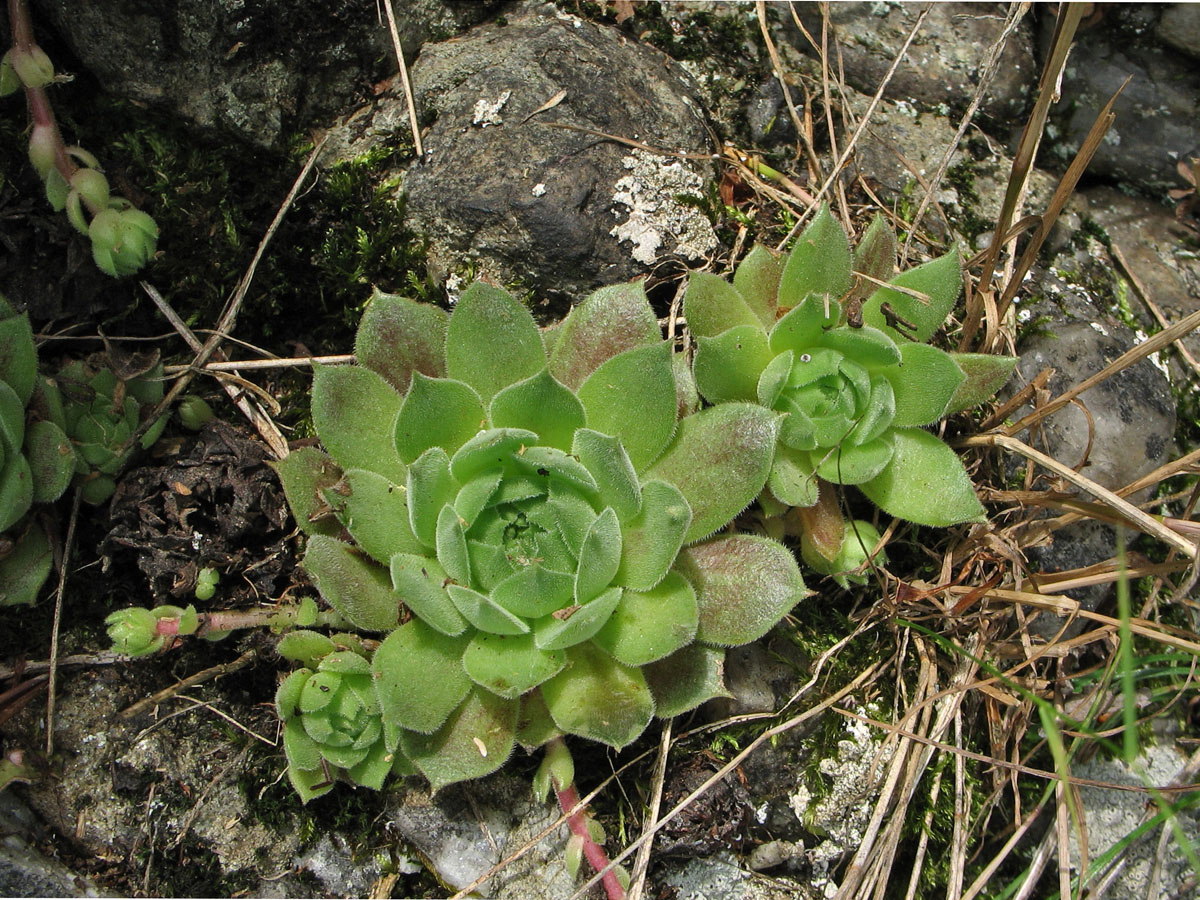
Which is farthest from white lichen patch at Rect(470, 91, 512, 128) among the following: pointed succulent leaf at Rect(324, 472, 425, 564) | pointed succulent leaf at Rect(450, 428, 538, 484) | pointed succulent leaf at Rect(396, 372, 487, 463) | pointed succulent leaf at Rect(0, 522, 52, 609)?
pointed succulent leaf at Rect(0, 522, 52, 609)

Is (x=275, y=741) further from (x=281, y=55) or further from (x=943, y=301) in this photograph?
(x=943, y=301)

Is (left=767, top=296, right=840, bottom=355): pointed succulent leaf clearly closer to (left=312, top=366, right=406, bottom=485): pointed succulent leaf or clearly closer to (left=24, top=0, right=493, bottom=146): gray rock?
(left=312, top=366, right=406, bottom=485): pointed succulent leaf

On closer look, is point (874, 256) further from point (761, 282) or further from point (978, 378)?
point (978, 378)

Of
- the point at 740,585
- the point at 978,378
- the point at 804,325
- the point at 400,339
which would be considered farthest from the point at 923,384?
the point at 400,339

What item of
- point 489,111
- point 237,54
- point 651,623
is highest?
point 237,54

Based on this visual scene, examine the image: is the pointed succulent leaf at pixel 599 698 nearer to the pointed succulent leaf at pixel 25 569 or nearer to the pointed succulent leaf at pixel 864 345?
the pointed succulent leaf at pixel 864 345

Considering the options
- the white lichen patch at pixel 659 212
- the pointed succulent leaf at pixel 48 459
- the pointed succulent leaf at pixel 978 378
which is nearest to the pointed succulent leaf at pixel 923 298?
the pointed succulent leaf at pixel 978 378

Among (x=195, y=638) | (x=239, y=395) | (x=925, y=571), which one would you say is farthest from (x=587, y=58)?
(x=195, y=638)
